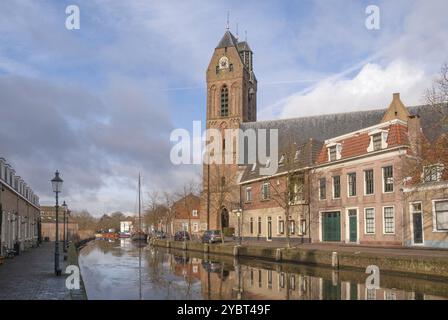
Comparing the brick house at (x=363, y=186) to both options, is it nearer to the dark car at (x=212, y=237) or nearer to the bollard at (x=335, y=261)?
the bollard at (x=335, y=261)

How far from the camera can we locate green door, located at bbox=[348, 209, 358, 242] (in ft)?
116

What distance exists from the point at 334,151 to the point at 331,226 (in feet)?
19.5

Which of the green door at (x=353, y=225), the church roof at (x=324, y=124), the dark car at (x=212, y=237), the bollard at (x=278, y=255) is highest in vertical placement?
the church roof at (x=324, y=124)

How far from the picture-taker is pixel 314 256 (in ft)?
87.3

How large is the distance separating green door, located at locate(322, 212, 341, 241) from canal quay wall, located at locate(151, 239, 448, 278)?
7.58m

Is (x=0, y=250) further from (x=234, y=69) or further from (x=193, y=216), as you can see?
(x=193, y=216)

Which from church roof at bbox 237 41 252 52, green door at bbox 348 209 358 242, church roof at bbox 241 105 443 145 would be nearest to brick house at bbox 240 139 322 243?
green door at bbox 348 209 358 242

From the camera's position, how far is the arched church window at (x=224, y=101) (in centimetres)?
7406

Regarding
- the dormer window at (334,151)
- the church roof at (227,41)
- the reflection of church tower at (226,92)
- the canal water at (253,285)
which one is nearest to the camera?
the canal water at (253,285)

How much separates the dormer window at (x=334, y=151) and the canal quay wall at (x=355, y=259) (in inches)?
400

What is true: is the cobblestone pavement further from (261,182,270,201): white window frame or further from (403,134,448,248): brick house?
(261,182,270,201): white window frame

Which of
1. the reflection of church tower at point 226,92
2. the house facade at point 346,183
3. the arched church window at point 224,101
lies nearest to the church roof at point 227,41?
the reflection of church tower at point 226,92
